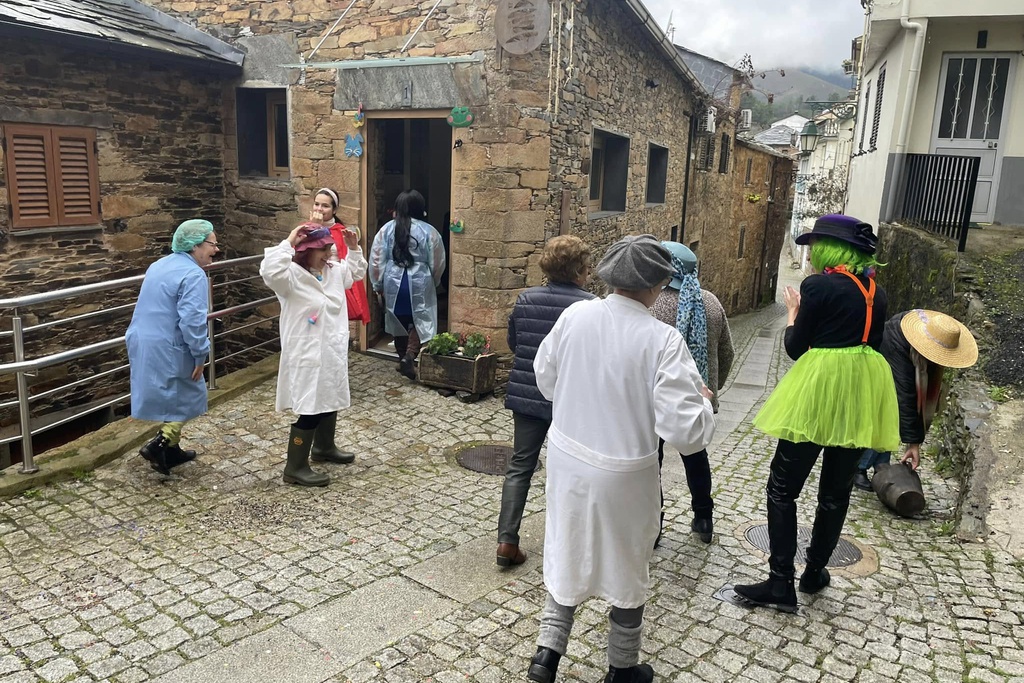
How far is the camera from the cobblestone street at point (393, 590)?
3.22m

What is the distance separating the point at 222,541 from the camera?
4293 millimetres

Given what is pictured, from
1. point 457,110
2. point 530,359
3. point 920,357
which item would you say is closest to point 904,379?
point 920,357

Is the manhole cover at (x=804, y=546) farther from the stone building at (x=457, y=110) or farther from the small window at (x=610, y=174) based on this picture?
the small window at (x=610, y=174)

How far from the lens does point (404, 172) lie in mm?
9953

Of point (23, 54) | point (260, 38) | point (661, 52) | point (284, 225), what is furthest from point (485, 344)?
point (661, 52)

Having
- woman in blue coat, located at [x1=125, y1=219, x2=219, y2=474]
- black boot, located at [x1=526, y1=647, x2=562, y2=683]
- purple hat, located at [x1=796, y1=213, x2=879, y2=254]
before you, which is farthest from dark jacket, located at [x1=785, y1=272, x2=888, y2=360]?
woman in blue coat, located at [x1=125, y1=219, x2=219, y2=474]

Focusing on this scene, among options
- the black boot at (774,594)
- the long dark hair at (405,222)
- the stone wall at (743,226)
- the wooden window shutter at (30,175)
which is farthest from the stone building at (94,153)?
the stone wall at (743,226)

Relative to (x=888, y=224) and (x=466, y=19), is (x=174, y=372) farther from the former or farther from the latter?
(x=888, y=224)

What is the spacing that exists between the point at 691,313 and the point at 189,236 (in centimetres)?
315

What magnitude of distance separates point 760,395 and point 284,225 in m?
6.56

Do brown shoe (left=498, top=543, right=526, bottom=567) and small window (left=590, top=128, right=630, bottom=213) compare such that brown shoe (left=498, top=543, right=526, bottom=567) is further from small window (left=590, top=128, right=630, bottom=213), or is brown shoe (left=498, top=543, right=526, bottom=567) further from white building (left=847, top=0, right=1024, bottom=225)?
white building (left=847, top=0, right=1024, bottom=225)

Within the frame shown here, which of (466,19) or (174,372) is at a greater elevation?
(466,19)

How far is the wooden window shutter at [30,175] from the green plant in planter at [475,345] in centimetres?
440

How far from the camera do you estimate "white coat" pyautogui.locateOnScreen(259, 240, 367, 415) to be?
4.86m
